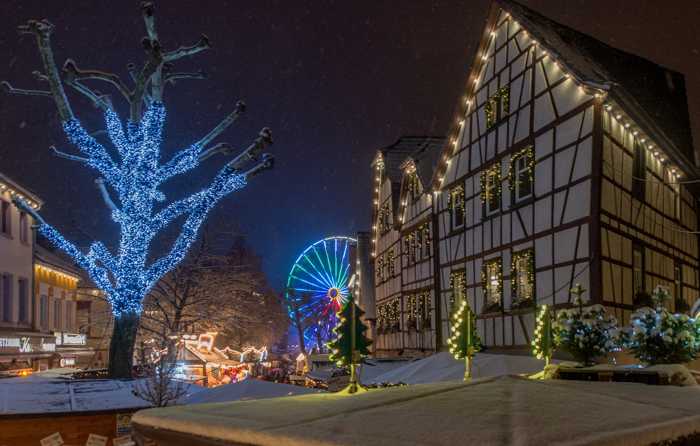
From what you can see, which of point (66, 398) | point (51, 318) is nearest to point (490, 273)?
point (66, 398)

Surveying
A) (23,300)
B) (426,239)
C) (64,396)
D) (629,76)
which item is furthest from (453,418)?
(23,300)

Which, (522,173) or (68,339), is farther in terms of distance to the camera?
(68,339)

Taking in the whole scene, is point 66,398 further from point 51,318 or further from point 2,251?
point 51,318

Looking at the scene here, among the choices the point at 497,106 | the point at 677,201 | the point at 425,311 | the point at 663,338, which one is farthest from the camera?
the point at 425,311

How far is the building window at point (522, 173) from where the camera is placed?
2012 cm

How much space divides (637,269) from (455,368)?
191 inches

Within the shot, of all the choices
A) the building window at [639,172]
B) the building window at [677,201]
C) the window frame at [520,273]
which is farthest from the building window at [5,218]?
the building window at [677,201]

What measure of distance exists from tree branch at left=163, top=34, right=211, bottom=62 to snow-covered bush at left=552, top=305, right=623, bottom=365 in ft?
29.6

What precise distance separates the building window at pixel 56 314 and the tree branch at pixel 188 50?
25.1 metres

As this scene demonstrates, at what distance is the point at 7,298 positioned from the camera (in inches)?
1247

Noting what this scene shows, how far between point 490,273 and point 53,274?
79.2ft

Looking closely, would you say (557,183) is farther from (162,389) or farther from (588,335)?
(162,389)

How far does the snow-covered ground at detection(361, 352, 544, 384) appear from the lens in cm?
1727

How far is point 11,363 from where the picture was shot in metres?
30.4
